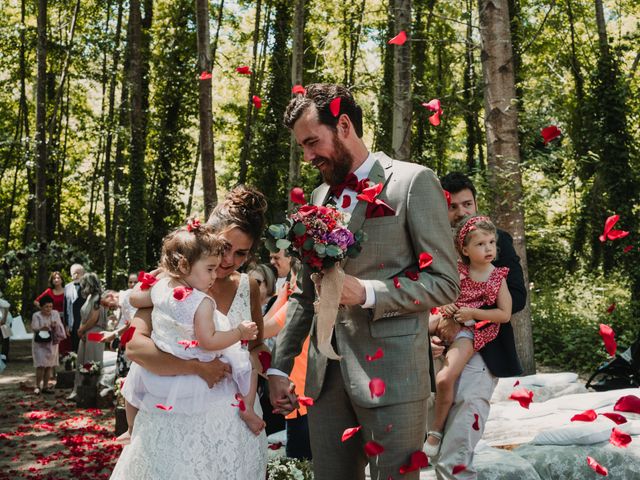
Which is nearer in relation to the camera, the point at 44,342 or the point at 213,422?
the point at 213,422

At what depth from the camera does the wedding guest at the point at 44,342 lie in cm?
1234

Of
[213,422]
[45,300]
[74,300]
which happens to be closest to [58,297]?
[74,300]

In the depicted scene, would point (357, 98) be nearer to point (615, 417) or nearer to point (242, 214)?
point (615, 417)

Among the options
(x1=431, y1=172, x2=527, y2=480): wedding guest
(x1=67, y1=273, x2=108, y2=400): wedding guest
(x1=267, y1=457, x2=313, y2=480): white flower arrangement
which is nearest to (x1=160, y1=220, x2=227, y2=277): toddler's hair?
(x1=431, y1=172, x2=527, y2=480): wedding guest

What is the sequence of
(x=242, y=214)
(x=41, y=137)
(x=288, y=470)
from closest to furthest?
(x=242, y=214) < (x=288, y=470) < (x=41, y=137)

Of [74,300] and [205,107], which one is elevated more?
[205,107]

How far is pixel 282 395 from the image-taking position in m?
3.26

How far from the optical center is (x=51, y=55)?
2450 centimetres

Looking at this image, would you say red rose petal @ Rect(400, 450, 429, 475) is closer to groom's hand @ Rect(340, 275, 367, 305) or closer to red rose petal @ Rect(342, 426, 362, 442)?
red rose petal @ Rect(342, 426, 362, 442)

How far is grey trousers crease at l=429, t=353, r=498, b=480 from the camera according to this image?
4.07 meters

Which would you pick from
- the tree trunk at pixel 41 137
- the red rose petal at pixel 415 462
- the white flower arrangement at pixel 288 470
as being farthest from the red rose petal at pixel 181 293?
the tree trunk at pixel 41 137

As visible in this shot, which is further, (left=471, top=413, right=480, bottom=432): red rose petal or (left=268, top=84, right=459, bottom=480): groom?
(left=471, top=413, right=480, bottom=432): red rose petal

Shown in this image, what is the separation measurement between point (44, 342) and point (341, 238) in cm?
1077

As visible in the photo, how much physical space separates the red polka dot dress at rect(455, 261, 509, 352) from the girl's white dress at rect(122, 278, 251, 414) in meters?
Result: 1.31
